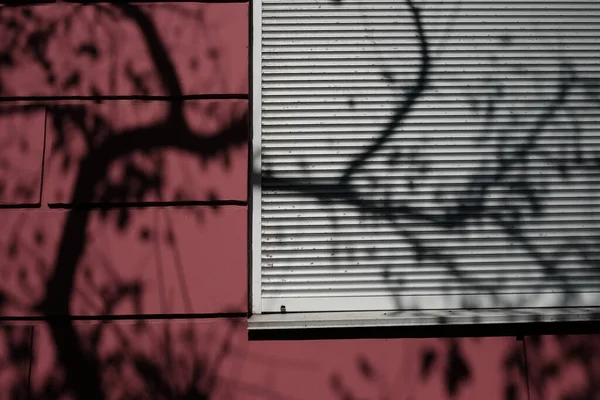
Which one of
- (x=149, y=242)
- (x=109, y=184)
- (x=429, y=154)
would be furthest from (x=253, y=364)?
(x=429, y=154)

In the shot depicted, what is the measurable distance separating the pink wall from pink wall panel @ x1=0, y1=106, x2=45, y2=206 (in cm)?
1

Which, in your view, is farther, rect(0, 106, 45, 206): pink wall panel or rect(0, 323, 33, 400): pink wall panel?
rect(0, 106, 45, 206): pink wall panel

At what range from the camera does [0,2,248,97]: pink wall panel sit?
12.8ft

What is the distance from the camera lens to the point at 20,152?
3830 millimetres

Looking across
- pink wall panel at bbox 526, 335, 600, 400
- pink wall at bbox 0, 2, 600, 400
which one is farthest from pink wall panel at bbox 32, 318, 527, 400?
pink wall panel at bbox 526, 335, 600, 400

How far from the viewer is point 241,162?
382cm

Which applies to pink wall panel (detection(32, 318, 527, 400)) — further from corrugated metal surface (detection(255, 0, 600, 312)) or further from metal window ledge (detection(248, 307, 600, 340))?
corrugated metal surface (detection(255, 0, 600, 312))

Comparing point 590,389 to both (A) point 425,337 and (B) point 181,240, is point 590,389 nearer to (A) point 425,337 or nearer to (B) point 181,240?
(A) point 425,337


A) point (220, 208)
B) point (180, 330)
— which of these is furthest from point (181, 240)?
point (180, 330)

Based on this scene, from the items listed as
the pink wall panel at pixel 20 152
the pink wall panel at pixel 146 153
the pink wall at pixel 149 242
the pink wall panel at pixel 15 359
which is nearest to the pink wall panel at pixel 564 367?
the pink wall at pixel 149 242

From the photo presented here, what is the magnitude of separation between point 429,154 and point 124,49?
2.42m

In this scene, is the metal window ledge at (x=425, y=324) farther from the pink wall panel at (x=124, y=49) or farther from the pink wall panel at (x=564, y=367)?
the pink wall panel at (x=124, y=49)

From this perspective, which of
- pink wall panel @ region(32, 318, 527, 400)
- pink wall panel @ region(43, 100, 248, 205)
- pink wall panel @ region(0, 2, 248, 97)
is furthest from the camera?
pink wall panel @ region(0, 2, 248, 97)

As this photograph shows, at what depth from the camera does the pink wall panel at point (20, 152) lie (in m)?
3.79
